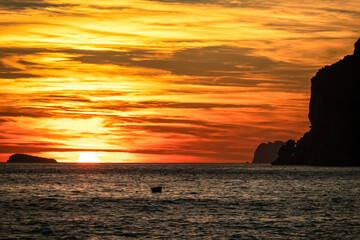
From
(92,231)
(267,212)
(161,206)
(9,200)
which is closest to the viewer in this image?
(92,231)

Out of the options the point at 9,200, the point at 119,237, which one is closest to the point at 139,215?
the point at 119,237

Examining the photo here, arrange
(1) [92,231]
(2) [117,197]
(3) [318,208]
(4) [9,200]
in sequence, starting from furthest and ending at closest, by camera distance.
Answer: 1. (2) [117,197]
2. (4) [9,200]
3. (3) [318,208]
4. (1) [92,231]

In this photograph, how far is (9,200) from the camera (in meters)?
80.2

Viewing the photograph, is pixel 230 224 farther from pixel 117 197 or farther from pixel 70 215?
pixel 117 197

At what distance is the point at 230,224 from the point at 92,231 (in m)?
14.1

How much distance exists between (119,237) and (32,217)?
17.4 m

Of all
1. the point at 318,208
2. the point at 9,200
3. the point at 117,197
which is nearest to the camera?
the point at 318,208

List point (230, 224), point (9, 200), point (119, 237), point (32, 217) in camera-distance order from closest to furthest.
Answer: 1. point (119, 237)
2. point (230, 224)
3. point (32, 217)
4. point (9, 200)

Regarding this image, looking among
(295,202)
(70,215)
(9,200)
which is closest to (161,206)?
(70,215)

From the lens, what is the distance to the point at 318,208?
6738cm

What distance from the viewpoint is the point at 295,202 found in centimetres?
7606

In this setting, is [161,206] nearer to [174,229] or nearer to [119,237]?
[174,229]

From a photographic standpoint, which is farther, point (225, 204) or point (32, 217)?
point (225, 204)

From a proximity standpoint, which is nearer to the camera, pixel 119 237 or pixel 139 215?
pixel 119 237
